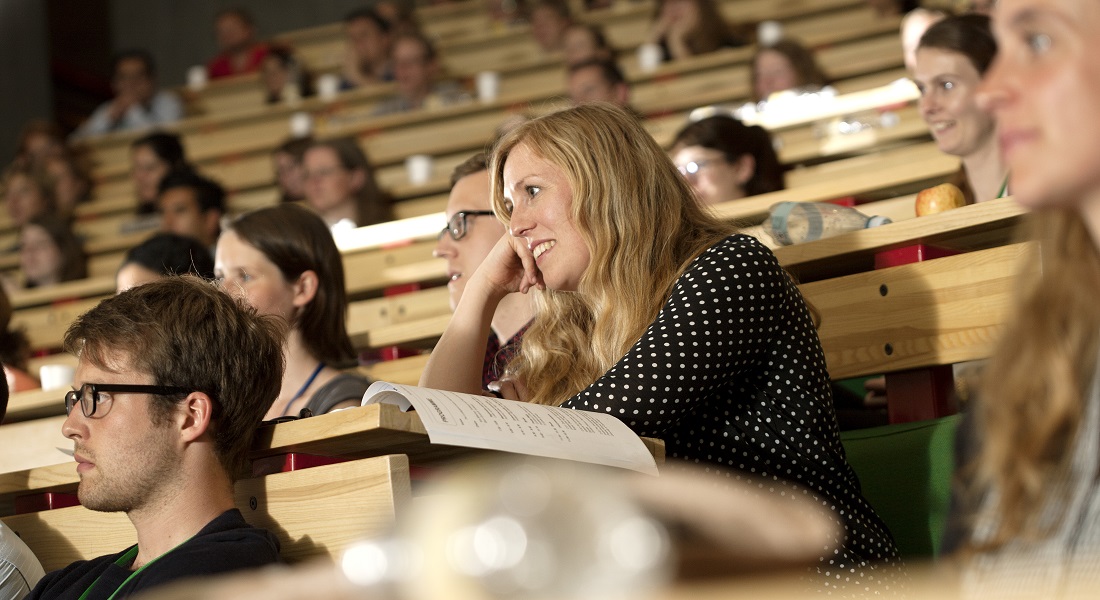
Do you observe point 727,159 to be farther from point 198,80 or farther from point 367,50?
→ point 198,80

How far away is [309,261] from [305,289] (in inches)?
2.2

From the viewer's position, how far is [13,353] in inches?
121

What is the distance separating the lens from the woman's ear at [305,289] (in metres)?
2.25

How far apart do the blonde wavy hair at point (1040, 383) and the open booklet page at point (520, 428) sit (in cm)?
41

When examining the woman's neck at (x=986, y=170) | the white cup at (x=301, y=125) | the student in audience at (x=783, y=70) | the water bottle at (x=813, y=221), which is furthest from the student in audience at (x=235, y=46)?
the water bottle at (x=813, y=221)

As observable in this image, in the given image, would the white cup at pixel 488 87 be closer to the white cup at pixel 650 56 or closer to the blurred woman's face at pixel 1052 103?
the white cup at pixel 650 56

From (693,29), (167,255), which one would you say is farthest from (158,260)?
(693,29)

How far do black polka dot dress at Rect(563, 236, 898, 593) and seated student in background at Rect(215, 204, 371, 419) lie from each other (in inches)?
38.4

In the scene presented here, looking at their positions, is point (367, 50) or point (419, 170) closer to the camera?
point (419, 170)

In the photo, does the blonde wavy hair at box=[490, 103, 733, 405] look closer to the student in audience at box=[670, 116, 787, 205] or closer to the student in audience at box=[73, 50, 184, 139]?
the student in audience at box=[670, 116, 787, 205]

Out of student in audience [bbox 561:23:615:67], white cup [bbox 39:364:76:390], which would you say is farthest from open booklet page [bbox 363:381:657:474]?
student in audience [bbox 561:23:615:67]

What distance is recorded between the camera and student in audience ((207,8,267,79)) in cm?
612

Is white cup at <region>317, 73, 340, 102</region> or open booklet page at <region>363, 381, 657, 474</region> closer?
open booklet page at <region>363, 381, 657, 474</region>

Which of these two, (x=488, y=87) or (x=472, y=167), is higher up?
(x=488, y=87)
